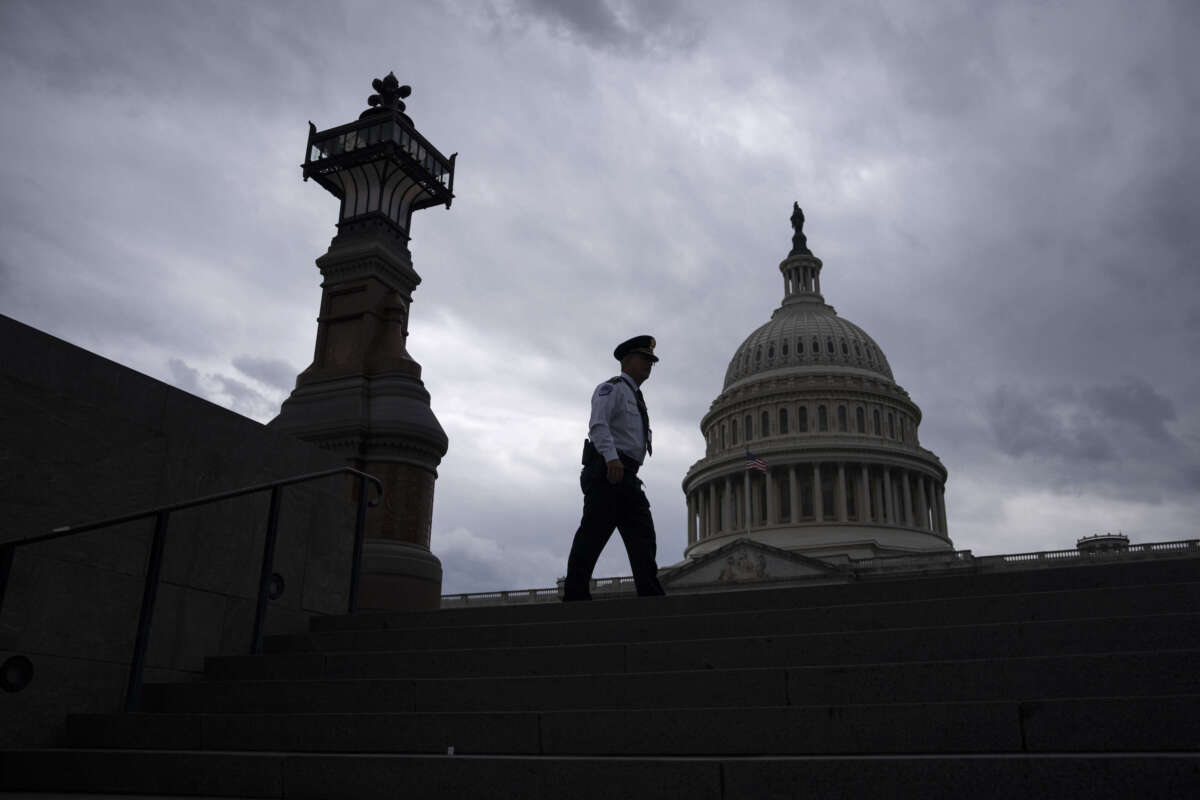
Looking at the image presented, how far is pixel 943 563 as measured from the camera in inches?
2068

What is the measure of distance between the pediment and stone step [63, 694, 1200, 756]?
4928 cm

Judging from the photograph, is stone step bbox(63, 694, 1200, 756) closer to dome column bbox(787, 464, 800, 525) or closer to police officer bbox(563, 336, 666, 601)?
police officer bbox(563, 336, 666, 601)

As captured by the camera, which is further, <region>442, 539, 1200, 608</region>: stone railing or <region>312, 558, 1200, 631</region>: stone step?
<region>442, 539, 1200, 608</region>: stone railing

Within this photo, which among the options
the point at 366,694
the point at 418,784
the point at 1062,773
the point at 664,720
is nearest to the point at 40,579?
the point at 366,694

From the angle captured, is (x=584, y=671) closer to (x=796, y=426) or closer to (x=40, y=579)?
(x=40, y=579)

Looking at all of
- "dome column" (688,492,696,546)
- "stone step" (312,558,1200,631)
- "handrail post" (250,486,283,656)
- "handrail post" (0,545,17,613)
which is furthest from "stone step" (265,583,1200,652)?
"dome column" (688,492,696,546)

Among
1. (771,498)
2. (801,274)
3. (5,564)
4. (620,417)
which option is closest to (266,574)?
(5,564)

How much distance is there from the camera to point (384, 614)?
736 cm

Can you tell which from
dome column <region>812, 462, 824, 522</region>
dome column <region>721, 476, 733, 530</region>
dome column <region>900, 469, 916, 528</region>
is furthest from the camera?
dome column <region>721, 476, 733, 530</region>

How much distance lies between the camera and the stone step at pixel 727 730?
384 centimetres

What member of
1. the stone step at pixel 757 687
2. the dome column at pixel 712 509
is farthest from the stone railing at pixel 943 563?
the stone step at pixel 757 687

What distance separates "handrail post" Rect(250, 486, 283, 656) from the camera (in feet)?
22.9

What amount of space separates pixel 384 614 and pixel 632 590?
45.6m

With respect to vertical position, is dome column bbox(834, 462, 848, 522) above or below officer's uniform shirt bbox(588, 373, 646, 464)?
above
